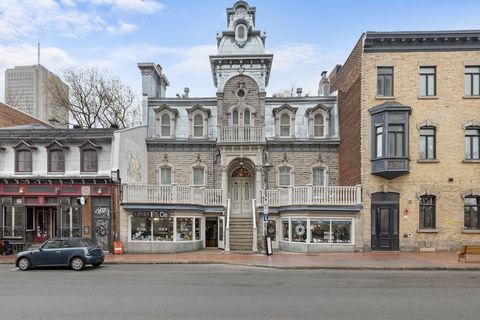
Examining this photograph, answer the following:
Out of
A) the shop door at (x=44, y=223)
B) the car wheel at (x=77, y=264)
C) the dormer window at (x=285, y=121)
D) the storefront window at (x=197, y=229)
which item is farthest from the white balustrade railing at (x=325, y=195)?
the shop door at (x=44, y=223)

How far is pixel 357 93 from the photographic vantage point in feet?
68.6

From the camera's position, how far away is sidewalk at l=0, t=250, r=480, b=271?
15.6m

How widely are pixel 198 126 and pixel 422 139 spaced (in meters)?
13.9

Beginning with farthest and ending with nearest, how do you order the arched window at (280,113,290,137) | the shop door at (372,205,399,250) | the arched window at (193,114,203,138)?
1. the arched window at (193,114,203,138)
2. the arched window at (280,113,290,137)
3. the shop door at (372,205,399,250)

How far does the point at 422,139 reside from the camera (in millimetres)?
20141

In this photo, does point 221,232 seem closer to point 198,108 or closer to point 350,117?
point 198,108

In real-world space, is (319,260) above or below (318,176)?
below

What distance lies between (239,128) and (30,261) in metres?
13.5

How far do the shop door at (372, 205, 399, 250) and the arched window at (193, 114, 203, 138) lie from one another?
12054 mm

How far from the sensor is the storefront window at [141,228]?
2059cm

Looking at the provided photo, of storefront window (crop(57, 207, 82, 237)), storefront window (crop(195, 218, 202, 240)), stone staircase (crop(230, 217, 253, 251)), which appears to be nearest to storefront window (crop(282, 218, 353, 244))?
stone staircase (crop(230, 217, 253, 251))

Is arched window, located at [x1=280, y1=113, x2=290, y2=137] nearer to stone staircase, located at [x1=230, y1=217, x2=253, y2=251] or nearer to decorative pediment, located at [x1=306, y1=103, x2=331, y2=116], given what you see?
decorative pediment, located at [x1=306, y1=103, x2=331, y2=116]

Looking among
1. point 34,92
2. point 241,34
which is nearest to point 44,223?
point 241,34

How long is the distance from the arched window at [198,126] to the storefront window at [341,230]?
34.8 feet
